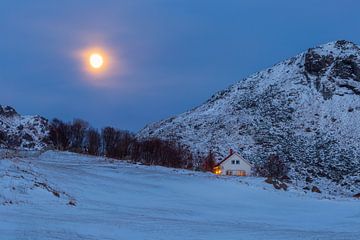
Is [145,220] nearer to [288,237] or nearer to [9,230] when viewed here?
[288,237]

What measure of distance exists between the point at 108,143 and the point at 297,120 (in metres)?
56.6

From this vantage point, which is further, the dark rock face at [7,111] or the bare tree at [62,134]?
the dark rock face at [7,111]

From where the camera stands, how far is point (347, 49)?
157750 mm

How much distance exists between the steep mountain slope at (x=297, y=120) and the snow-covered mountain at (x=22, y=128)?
28.6 metres

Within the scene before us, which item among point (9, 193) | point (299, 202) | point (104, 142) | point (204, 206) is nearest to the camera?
point (9, 193)

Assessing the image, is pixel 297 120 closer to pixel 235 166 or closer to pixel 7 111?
pixel 235 166

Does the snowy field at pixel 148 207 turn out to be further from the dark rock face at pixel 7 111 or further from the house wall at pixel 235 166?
the dark rock face at pixel 7 111

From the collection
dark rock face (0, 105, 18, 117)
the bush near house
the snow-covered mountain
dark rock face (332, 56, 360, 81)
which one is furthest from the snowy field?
dark rock face (332, 56, 360, 81)

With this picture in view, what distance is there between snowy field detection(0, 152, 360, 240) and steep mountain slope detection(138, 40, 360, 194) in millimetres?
47001

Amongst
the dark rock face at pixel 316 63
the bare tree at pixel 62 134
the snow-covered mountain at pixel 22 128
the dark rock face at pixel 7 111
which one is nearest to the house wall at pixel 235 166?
the bare tree at pixel 62 134

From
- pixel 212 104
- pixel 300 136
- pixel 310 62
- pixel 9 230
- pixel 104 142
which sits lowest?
pixel 9 230

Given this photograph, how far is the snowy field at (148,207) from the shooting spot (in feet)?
54.6

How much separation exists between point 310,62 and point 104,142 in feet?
279

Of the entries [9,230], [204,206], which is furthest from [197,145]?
[9,230]
